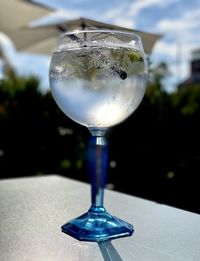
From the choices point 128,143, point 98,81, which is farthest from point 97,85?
point 128,143

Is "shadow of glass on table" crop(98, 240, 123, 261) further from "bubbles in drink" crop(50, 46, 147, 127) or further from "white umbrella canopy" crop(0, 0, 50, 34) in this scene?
"white umbrella canopy" crop(0, 0, 50, 34)

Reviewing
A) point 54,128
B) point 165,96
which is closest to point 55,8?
point 54,128

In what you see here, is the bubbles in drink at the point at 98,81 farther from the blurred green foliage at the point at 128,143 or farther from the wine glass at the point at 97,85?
the blurred green foliage at the point at 128,143

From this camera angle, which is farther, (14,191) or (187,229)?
(14,191)

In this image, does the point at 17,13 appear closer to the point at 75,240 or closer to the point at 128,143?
the point at 128,143

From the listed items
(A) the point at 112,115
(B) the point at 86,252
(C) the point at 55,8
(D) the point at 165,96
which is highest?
(C) the point at 55,8

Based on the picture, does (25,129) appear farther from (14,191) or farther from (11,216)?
(11,216)

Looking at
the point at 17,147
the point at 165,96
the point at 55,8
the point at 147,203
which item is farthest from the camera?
the point at 55,8
